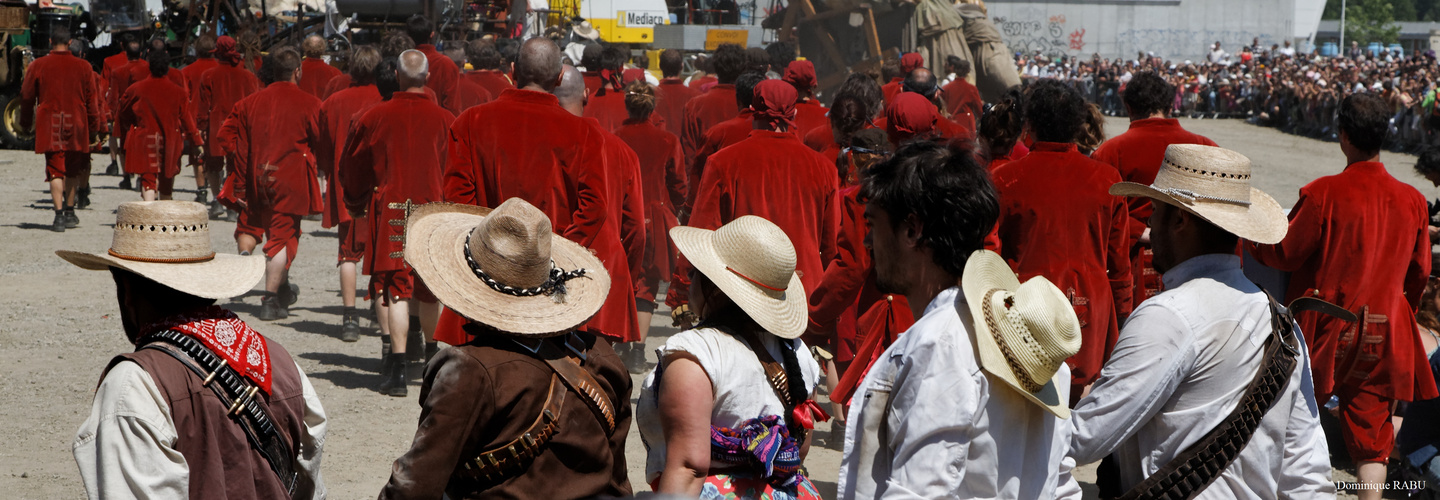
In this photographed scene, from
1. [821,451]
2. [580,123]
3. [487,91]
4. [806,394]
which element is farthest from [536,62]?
[487,91]

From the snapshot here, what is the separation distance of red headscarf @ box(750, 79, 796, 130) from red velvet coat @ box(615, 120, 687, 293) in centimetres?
203

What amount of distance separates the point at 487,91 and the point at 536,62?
5.24m

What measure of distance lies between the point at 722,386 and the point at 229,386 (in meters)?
1.04

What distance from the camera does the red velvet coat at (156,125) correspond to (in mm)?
12328

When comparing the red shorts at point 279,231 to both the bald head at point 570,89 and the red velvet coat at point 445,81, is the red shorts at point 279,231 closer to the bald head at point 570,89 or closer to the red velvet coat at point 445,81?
the red velvet coat at point 445,81

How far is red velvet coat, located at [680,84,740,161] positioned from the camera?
360 inches

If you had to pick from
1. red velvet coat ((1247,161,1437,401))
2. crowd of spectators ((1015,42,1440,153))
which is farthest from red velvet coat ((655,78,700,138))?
crowd of spectators ((1015,42,1440,153))

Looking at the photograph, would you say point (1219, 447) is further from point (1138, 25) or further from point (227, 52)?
point (1138, 25)

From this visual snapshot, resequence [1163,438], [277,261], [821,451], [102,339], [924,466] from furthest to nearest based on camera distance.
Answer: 1. [277,261]
2. [102,339]
3. [821,451]
4. [1163,438]
5. [924,466]

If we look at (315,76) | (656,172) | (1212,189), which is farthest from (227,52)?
(1212,189)

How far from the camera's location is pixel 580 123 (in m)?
5.32

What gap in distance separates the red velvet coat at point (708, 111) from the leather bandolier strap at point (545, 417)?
6.52m

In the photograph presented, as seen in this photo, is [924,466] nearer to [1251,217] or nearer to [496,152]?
[1251,217]

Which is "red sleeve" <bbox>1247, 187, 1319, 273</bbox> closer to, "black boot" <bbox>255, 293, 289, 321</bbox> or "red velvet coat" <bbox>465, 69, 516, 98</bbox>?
"black boot" <bbox>255, 293, 289, 321</bbox>
